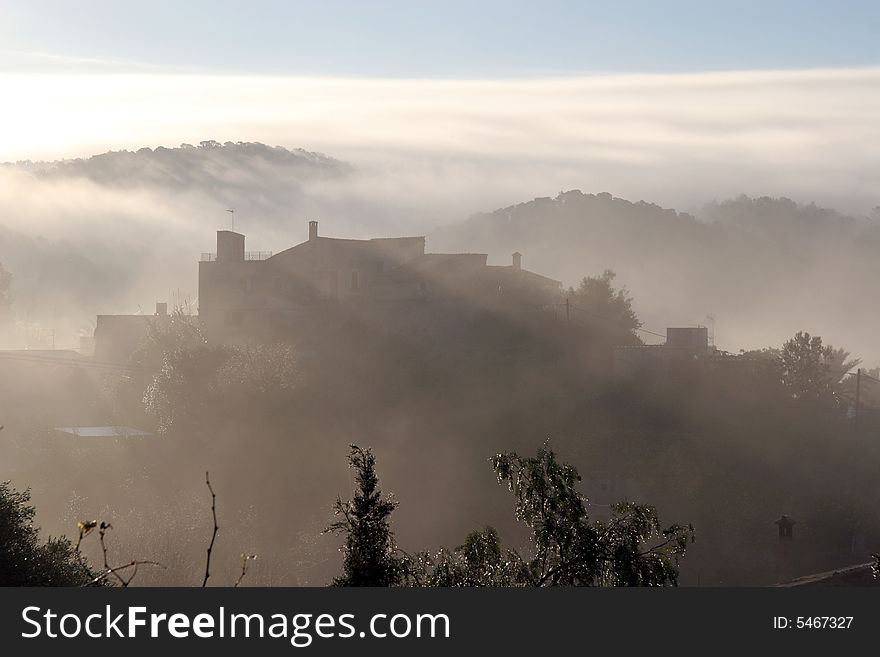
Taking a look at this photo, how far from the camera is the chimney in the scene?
214 ft

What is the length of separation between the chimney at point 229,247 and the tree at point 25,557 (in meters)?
45.3

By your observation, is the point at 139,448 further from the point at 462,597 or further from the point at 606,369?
the point at 462,597

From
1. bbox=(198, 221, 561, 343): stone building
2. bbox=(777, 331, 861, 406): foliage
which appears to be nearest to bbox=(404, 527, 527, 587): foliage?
bbox=(198, 221, 561, 343): stone building

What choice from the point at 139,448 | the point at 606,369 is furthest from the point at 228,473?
the point at 606,369

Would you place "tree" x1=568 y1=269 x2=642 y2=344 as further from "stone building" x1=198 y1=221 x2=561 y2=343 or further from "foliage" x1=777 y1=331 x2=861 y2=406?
"foliage" x1=777 y1=331 x2=861 y2=406

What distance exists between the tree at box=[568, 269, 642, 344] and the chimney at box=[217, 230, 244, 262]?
2292cm

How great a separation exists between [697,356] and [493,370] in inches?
497

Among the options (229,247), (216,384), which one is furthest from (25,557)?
(229,247)

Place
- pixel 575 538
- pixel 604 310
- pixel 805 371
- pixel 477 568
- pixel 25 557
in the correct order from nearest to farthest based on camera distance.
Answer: pixel 575 538
pixel 477 568
pixel 25 557
pixel 805 371
pixel 604 310

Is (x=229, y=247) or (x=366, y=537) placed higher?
(x=229, y=247)

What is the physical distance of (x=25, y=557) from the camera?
19703 mm

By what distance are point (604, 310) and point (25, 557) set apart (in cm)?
4878

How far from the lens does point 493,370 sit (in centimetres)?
5666

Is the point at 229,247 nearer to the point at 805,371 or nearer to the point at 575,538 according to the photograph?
the point at 805,371
